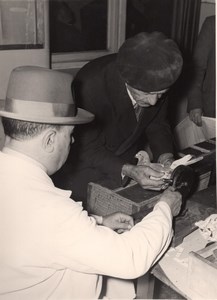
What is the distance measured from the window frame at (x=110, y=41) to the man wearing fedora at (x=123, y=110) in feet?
6.09

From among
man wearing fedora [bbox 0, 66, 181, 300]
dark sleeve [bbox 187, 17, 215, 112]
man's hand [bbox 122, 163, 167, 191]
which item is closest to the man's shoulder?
man's hand [bbox 122, 163, 167, 191]

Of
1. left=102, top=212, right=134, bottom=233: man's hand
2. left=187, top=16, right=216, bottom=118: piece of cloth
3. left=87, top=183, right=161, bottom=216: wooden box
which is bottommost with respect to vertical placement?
left=87, top=183, right=161, bottom=216: wooden box

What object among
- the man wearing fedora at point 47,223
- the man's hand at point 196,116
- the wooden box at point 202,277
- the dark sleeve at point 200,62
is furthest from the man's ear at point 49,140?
the dark sleeve at point 200,62

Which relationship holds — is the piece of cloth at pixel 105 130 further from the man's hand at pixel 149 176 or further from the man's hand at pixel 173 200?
the man's hand at pixel 173 200

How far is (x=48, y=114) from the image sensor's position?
135 centimetres

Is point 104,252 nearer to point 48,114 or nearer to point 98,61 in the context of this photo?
point 48,114

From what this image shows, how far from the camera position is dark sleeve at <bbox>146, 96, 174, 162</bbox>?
2.78m

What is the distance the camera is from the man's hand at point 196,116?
342cm

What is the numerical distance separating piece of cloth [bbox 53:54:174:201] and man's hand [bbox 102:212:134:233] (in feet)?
1.72

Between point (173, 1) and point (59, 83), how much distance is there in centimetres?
399

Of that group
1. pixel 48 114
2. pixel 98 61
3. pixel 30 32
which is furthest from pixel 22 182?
pixel 30 32

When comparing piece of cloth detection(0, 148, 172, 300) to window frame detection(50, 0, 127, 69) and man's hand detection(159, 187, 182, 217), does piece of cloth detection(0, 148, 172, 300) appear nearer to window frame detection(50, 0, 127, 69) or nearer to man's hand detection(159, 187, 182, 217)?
man's hand detection(159, 187, 182, 217)

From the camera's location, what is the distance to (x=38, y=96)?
4.47 feet

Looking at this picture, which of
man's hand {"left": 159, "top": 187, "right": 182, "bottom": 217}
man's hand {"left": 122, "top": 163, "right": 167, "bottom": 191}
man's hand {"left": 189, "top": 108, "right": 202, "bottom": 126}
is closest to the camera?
man's hand {"left": 159, "top": 187, "right": 182, "bottom": 217}
